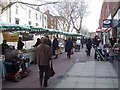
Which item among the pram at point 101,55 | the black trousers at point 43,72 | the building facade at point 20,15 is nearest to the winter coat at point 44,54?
the black trousers at point 43,72

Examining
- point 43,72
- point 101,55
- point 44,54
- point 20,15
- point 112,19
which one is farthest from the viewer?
point 20,15

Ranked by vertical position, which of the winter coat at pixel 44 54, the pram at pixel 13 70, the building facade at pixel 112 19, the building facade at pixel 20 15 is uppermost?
the building facade at pixel 20 15

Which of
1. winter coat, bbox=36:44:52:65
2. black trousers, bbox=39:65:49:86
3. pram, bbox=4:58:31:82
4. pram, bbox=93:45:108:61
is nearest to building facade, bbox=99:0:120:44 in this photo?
pram, bbox=93:45:108:61

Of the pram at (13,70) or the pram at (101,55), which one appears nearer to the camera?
the pram at (13,70)

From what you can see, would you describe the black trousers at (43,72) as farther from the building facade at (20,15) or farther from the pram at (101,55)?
the building facade at (20,15)

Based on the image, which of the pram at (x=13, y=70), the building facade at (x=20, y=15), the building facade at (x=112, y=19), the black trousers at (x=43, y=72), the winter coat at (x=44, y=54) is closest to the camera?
the winter coat at (x=44, y=54)

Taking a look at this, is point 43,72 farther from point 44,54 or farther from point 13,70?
point 13,70

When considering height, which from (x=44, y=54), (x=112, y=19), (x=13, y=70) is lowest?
(x=13, y=70)

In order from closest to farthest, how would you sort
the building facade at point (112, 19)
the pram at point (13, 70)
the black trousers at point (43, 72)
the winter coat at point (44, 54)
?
the winter coat at point (44, 54) < the black trousers at point (43, 72) < the pram at point (13, 70) < the building facade at point (112, 19)

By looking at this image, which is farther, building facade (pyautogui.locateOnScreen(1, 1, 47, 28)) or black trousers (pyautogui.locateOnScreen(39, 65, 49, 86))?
building facade (pyautogui.locateOnScreen(1, 1, 47, 28))

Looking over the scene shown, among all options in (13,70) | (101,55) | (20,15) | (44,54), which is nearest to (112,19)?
(101,55)

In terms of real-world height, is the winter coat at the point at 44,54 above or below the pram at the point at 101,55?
above

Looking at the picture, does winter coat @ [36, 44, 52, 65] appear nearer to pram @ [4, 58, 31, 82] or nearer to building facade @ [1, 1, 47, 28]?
pram @ [4, 58, 31, 82]

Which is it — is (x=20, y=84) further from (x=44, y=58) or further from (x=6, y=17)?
(x=6, y=17)
